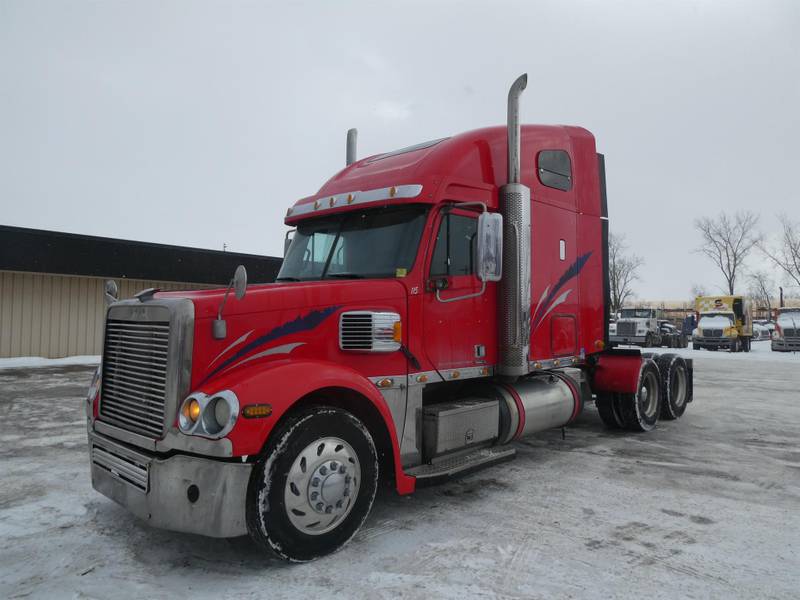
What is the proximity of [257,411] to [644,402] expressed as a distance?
21.6 feet

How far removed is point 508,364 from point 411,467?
1545mm

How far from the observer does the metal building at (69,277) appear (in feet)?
57.6

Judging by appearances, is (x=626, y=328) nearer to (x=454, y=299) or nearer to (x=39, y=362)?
(x=39, y=362)

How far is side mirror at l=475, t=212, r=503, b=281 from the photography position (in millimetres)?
4516

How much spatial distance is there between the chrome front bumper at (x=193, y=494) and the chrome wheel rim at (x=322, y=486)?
1.07 ft

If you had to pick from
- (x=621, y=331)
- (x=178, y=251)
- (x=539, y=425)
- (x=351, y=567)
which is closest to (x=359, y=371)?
(x=351, y=567)

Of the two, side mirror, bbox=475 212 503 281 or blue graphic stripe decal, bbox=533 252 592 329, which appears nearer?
side mirror, bbox=475 212 503 281

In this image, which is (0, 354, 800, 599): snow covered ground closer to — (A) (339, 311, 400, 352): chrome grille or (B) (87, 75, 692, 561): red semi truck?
(B) (87, 75, 692, 561): red semi truck

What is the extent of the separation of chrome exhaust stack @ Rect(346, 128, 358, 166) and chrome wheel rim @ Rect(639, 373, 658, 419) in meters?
5.25

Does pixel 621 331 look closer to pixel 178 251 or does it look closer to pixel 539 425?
pixel 178 251

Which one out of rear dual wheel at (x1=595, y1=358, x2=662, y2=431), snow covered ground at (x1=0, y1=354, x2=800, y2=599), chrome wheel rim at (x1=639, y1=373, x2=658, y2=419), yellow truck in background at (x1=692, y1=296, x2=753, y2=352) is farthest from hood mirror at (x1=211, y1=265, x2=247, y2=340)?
yellow truck in background at (x1=692, y1=296, x2=753, y2=352)

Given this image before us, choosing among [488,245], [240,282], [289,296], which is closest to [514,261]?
[488,245]

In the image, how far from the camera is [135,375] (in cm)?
386

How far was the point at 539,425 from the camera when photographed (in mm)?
6141
